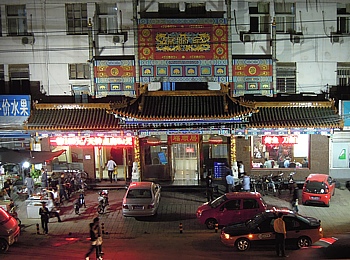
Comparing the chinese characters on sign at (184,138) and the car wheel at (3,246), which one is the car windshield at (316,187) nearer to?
the chinese characters on sign at (184,138)

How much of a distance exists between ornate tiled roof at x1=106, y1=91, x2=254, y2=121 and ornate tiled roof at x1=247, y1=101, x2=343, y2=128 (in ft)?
5.15

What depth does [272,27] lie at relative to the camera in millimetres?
26438

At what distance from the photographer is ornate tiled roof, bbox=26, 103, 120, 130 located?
26.0 metres

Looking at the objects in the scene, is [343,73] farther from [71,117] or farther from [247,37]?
[71,117]

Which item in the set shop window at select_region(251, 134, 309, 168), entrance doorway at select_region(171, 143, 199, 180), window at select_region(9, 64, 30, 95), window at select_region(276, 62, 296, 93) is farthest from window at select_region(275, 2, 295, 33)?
window at select_region(9, 64, 30, 95)

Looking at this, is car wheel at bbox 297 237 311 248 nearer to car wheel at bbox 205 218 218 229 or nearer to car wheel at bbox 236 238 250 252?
car wheel at bbox 236 238 250 252

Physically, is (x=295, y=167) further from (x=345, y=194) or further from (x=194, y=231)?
(x=194, y=231)

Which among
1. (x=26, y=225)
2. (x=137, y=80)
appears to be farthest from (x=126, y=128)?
(x=26, y=225)

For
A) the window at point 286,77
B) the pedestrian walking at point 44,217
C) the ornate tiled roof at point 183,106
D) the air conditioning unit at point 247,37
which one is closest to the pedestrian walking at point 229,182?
the ornate tiled roof at point 183,106

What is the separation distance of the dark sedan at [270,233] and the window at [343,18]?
1487 cm

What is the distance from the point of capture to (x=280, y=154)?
93.5 feet

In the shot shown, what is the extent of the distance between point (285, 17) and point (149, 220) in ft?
48.8

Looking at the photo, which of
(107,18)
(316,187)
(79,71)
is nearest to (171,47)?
(107,18)

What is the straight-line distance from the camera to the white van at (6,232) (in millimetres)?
17750
